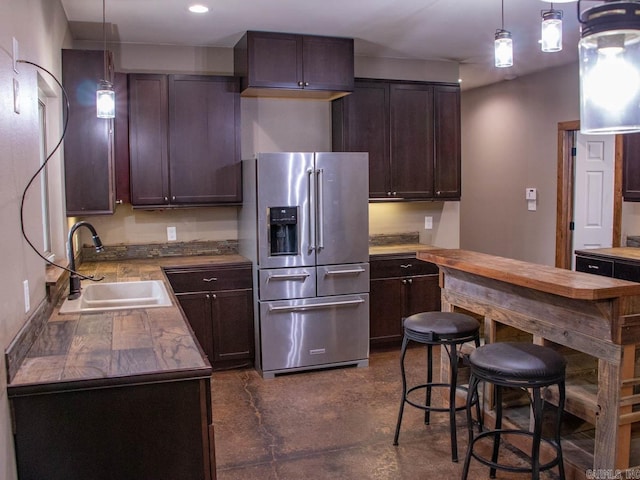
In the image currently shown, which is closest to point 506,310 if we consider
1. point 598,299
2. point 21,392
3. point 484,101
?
point 598,299

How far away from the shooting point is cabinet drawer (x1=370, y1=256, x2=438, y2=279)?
5.04 m

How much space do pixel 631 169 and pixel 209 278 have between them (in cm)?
344

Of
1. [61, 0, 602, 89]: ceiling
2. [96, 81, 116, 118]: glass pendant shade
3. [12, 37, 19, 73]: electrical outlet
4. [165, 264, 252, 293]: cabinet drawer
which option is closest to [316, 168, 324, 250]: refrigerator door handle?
[165, 264, 252, 293]: cabinet drawer

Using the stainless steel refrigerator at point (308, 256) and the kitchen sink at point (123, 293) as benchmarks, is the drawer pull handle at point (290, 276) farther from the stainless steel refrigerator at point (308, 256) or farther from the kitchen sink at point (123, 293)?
the kitchen sink at point (123, 293)

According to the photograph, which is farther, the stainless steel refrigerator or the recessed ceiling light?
the stainless steel refrigerator

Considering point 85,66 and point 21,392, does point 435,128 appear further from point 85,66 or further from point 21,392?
point 21,392

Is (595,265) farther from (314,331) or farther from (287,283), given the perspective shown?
(287,283)

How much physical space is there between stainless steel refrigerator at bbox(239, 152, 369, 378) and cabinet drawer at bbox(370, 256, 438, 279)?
0.30 m

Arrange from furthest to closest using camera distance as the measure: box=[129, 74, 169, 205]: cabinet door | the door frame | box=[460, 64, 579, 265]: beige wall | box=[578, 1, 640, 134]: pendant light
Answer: box=[460, 64, 579, 265]: beige wall
the door frame
box=[129, 74, 169, 205]: cabinet door
box=[578, 1, 640, 134]: pendant light

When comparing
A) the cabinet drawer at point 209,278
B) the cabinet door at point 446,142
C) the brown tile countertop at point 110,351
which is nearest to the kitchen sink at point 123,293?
the brown tile countertop at point 110,351

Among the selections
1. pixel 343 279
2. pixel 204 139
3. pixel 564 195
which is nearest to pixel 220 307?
pixel 343 279

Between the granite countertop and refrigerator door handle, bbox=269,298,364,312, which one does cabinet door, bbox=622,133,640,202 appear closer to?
the granite countertop

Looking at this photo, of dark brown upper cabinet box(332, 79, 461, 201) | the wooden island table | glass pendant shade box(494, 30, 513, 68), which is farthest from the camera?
dark brown upper cabinet box(332, 79, 461, 201)

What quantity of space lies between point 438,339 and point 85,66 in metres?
2.87
